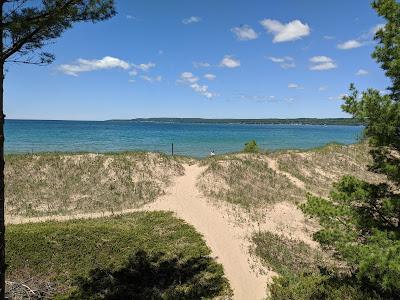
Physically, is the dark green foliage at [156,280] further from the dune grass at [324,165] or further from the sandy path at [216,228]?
the dune grass at [324,165]

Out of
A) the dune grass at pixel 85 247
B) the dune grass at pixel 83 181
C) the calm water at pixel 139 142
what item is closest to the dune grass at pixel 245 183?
the dune grass at pixel 83 181

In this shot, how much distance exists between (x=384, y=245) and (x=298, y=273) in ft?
24.3

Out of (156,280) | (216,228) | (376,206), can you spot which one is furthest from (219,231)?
(376,206)

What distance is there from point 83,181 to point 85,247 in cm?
1231

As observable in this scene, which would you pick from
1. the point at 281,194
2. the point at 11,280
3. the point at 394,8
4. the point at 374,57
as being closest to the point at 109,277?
the point at 11,280

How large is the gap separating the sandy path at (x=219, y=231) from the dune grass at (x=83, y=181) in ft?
4.82

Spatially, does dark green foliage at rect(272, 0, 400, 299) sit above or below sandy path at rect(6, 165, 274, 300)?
above

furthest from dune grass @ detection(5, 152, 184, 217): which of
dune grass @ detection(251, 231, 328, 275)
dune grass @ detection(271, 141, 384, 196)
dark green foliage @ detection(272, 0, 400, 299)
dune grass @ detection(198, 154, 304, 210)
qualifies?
dark green foliage @ detection(272, 0, 400, 299)

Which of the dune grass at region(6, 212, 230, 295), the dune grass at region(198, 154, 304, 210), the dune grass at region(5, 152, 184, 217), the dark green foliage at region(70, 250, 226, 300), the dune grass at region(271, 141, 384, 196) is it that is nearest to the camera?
the dark green foliage at region(70, 250, 226, 300)

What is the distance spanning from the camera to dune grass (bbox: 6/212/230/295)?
16.6 m

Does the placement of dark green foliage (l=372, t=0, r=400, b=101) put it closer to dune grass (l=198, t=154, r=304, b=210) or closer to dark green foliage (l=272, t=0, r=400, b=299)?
dark green foliage (l=272, t=0, r=400, b=299)

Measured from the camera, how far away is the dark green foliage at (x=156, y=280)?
15.1 metres

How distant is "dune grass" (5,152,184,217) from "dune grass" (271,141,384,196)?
11.2 meters

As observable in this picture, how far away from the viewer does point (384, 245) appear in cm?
1092
